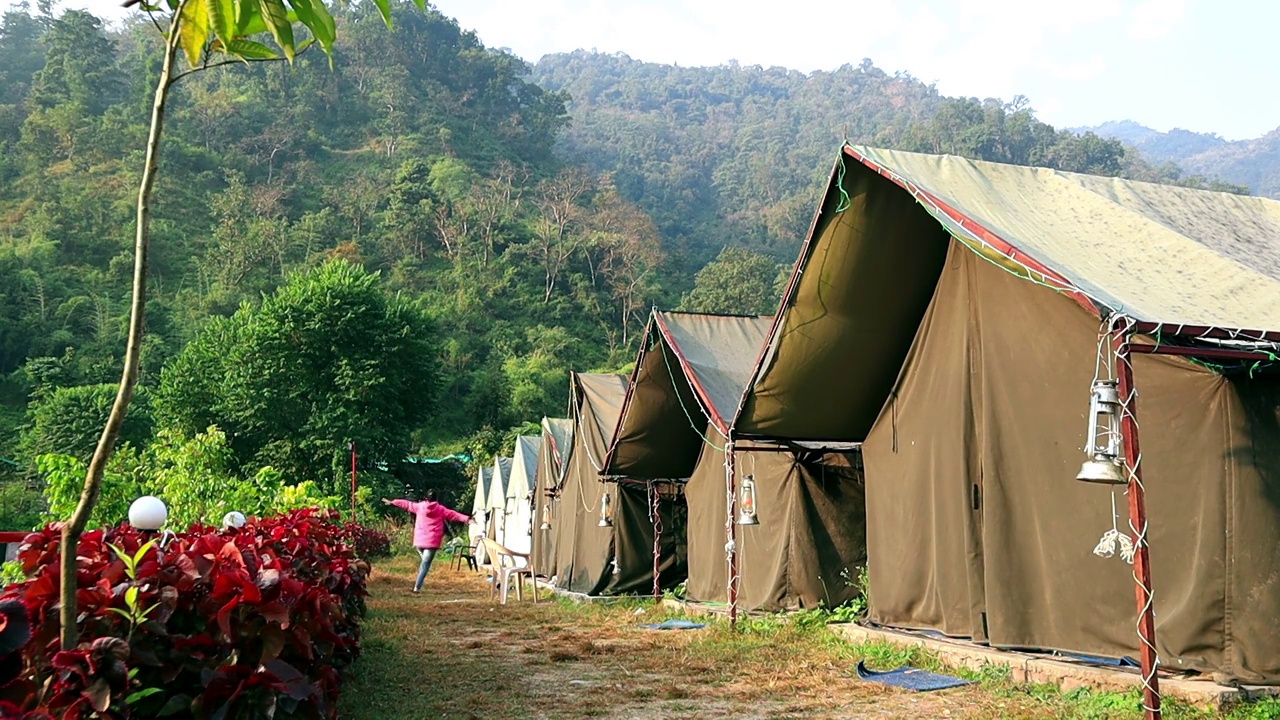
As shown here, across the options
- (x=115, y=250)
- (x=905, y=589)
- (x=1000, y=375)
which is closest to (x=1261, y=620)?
(x=1000, y=375)

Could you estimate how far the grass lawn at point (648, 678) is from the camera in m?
5.81

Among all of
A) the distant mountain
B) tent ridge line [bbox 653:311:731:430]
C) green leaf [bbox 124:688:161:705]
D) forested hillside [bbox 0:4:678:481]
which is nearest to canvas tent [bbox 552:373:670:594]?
tent ridge line [bbox 653:311:731:430]

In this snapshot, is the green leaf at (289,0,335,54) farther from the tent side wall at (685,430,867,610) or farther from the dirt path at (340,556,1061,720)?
the tent side wall at (685,430,867,610)

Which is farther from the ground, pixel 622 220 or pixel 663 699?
pixel 622 220

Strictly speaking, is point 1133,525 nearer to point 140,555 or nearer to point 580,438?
point 140,555

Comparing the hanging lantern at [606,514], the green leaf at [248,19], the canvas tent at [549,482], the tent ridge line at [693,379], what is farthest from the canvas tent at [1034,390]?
the canvas tent at [549,482]

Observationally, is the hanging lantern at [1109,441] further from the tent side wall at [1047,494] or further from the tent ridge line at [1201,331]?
the tent side wall at [1047,494]

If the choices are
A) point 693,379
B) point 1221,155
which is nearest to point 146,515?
point 693,379

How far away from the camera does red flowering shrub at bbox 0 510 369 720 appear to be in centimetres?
276

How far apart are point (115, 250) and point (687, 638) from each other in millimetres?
50508

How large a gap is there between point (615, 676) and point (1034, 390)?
3.41m

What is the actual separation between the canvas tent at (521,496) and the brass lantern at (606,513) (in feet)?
24.7

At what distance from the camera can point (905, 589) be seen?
821 centimetres

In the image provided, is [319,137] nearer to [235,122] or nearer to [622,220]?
[235,122]
